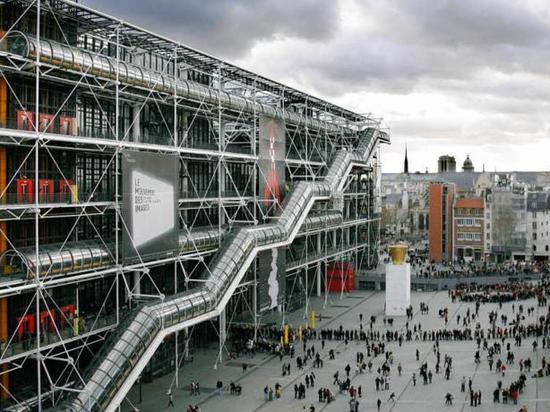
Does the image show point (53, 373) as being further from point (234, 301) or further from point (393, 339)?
point (393, 339)

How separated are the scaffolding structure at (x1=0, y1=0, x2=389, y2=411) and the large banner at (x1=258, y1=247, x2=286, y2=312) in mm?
585

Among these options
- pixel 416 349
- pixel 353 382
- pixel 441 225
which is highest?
pixel 441 225

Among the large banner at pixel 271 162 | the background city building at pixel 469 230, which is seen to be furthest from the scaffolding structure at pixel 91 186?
the background city building at pixel 469 230

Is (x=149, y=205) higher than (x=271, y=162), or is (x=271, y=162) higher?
(x=271, y=162)

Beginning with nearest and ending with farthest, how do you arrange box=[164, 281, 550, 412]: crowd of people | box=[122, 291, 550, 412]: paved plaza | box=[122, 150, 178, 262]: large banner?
1. box=[122, 150, 178, 262]: large banner
2. box=[122, 291, 550, 412]: paved plaza
3. box=[164, 281, 550, 412]: crowd of people

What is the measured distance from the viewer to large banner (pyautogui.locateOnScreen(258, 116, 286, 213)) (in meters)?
36.2

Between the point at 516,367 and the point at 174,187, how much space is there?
16.2 m

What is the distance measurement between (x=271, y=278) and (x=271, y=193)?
430cm

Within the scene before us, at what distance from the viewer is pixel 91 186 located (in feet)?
87.4

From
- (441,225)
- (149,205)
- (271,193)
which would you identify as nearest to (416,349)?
(271,193)

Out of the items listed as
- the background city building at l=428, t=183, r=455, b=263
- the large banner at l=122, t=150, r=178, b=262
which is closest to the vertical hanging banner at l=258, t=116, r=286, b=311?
the large banner at l=122, t=150, r=178, b=262

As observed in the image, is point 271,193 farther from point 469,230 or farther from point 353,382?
point 469,230

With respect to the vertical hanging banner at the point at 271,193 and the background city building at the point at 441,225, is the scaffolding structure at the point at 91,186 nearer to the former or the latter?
the vertical hanging banner at the point at 271,193

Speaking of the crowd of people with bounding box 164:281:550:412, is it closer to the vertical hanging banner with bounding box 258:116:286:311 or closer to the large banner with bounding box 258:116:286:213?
the vertical hanging banner with bounding box 258:116:286:311
